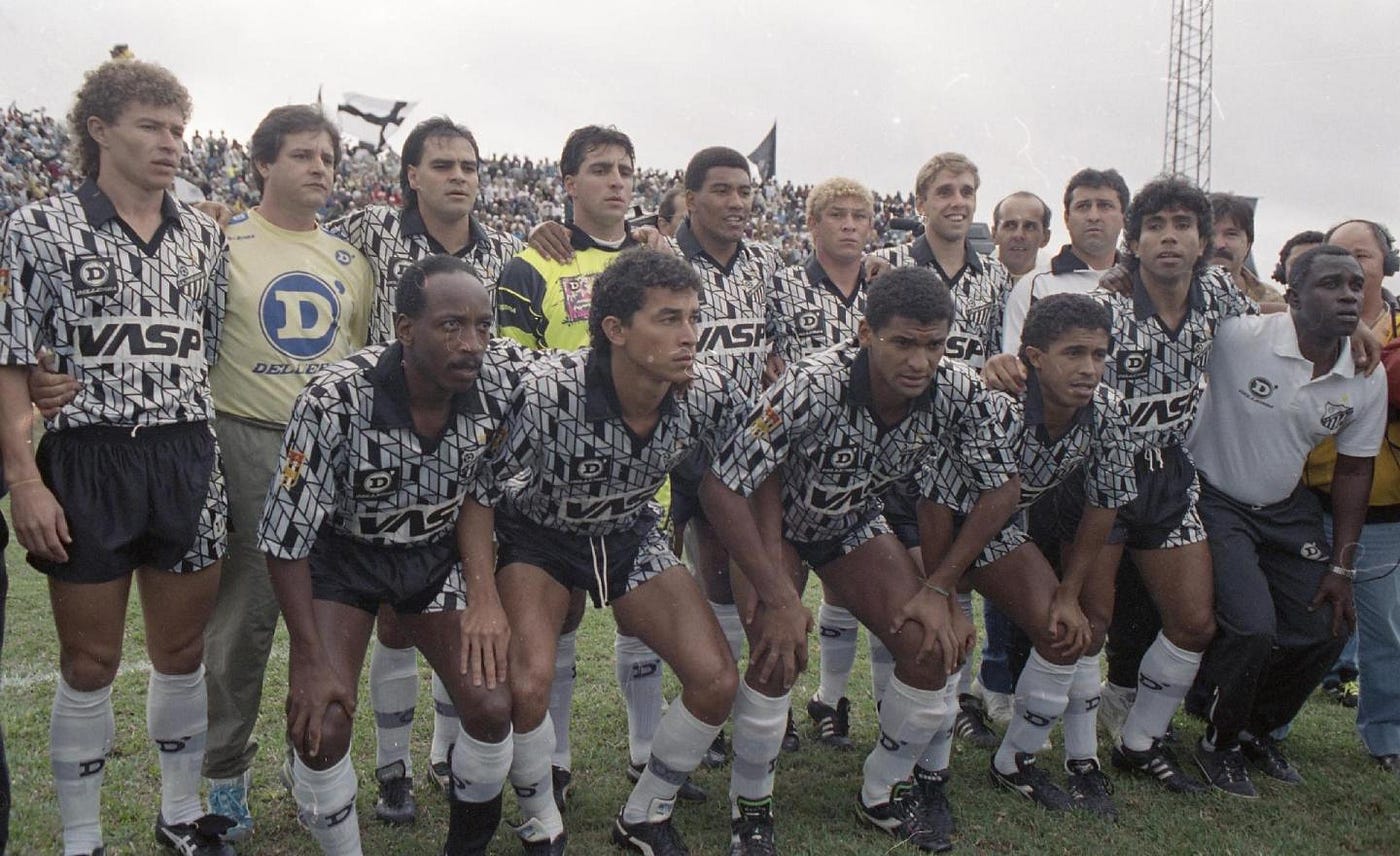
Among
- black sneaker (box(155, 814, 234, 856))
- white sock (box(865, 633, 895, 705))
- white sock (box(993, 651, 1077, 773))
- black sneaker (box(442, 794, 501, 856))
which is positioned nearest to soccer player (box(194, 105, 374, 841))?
black sneaker (box(155, 814, 234, 856))

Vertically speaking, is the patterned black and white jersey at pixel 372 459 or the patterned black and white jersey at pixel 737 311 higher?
A: the patterned black and white jersey at pixel 737 311

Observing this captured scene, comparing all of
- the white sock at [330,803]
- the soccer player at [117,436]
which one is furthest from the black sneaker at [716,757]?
the soccer player at [117,436]

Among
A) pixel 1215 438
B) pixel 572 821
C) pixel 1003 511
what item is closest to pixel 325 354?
pixel 572 821

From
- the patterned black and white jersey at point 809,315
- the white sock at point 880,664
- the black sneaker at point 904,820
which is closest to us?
the black sneaker at point 904,820

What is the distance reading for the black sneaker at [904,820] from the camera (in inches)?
156

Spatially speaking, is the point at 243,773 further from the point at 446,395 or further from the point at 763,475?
the point at 763,475

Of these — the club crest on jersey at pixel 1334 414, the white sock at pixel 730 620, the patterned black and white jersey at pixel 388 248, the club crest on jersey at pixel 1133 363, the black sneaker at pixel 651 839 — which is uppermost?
the patterned black and white jersey at pixel 388 248

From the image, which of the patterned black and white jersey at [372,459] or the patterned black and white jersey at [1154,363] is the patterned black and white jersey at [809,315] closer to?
the patterned black and white jersey at [1154,363]

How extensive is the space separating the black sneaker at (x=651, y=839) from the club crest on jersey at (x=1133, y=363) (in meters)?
2.64

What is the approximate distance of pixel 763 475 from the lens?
153 inches

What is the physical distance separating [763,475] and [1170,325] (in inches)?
79.7

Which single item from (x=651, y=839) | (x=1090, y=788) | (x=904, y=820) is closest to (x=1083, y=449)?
(x=1090, y=788)

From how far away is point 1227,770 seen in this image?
4.70 metres

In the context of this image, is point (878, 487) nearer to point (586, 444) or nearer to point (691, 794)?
point (586, 444)
